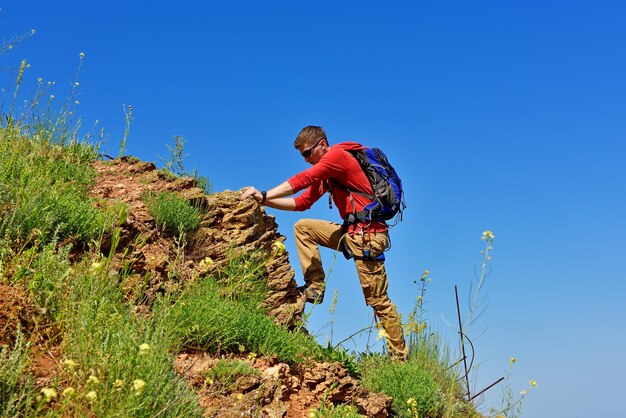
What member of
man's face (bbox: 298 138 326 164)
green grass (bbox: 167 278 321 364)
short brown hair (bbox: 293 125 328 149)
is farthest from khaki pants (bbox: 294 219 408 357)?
green grass (bbox: 167 278 321 364)

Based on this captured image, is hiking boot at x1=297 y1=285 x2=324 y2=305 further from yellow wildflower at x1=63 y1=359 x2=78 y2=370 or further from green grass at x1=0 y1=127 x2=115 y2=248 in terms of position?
yellow wildflower at x1=63 y1=359 x2=78 y2=370

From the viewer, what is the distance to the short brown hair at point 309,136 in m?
8.03

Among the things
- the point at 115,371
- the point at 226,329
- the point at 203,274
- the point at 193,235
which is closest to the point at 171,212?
the point at 193,235

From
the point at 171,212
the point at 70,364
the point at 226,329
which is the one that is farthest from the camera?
the point at 171,212

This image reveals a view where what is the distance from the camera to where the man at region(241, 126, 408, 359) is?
7.54 m

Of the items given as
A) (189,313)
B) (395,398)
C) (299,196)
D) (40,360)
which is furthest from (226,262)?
(40,360)

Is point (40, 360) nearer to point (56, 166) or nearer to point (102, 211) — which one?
point (102, 211)

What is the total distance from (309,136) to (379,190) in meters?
1.18

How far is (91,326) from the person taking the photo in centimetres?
412

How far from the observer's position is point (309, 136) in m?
8.05

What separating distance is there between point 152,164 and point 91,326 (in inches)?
193

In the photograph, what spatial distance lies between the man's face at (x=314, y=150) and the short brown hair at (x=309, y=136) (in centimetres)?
4

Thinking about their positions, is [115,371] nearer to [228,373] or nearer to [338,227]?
[228,373]

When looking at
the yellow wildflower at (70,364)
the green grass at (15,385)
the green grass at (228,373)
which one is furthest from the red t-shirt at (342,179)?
the green grass at (15,385)
